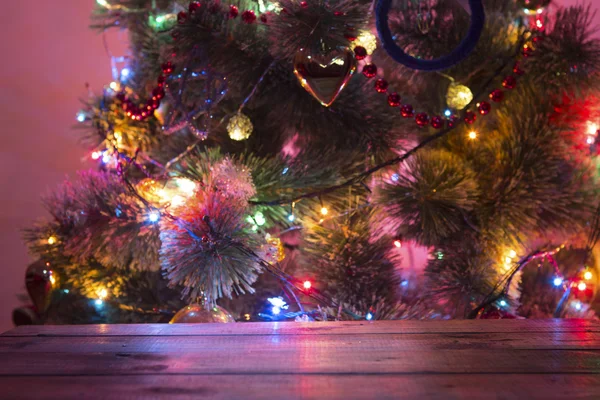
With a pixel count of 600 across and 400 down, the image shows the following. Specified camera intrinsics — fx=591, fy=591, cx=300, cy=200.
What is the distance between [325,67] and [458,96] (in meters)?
0.26

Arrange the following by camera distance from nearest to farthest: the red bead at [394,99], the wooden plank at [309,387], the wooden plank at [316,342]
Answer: the wooden plank at [309,387] < the wooden plank at [316,342] < the red bead at [394,99]

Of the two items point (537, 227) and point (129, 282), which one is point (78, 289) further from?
point (537, 227)

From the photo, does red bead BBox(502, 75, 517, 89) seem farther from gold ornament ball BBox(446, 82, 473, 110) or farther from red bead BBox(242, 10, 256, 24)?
red bead BBox(242, 10, 256, 24)

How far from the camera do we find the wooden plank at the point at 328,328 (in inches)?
24.2

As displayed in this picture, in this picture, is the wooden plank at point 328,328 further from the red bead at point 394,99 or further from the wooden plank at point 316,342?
the red bead at point 394,99

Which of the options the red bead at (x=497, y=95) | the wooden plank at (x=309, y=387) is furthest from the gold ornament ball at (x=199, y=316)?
the red bead at (x=497, y=95)

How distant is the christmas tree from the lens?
765mm

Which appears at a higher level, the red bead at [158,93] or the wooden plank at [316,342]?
the red bead at [158,93]

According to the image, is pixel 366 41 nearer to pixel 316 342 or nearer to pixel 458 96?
pixel 458 96

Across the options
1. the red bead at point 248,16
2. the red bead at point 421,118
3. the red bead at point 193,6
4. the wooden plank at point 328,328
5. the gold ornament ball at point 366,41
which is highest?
the red bead at point 193,6

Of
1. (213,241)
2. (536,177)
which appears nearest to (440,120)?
(536,177)

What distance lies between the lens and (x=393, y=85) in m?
1.04

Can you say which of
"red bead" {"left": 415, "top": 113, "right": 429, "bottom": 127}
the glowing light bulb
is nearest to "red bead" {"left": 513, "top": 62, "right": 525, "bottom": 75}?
"red bead" {"left": 415, "top": 113, "right": 429, "bottom": 127}

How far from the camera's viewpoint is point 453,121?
89 cm
